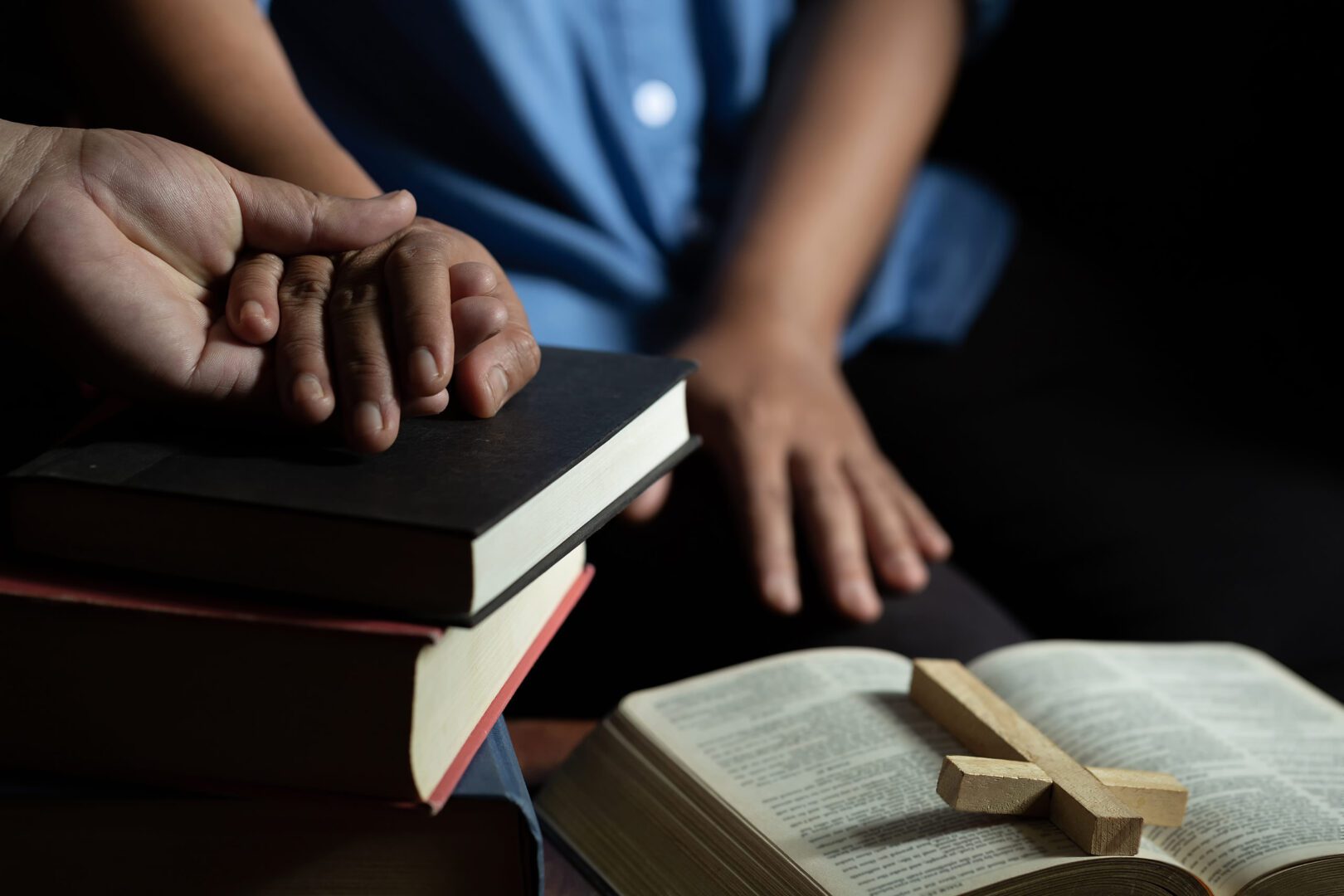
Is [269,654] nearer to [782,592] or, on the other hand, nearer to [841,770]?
[841,770]

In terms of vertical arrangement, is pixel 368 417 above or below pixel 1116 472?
above

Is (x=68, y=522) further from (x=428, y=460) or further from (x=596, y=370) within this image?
(x=596, y=370)

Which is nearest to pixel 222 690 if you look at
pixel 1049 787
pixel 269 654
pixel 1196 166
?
pixel 269 654

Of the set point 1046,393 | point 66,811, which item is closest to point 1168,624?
point 1046,393

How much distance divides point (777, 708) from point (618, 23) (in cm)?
66

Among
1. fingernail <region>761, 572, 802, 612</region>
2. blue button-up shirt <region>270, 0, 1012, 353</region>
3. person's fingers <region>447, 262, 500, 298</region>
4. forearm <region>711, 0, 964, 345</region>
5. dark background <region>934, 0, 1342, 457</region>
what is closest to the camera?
person's fingers <region>447, 262, 500, 298</region>

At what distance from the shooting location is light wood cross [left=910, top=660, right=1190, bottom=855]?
1.64 ft

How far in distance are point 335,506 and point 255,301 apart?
0.45ft

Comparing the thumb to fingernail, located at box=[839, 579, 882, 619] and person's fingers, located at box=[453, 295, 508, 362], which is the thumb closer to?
person's fingers, located at box=[453, 295, 508, 362]

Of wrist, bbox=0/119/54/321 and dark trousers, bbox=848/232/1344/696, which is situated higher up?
wrist, bbox=0/119/54/321

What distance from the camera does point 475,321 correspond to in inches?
20.7

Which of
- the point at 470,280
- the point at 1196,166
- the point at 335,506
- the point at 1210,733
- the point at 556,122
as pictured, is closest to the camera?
the point at 335,506

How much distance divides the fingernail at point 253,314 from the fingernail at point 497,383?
0.34 feet

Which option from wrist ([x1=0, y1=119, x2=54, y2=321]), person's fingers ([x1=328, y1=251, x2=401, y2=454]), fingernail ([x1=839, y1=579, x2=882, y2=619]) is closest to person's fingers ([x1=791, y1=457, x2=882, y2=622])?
fingernail ([x1=839, y1=579, x2=882, y2=619])
